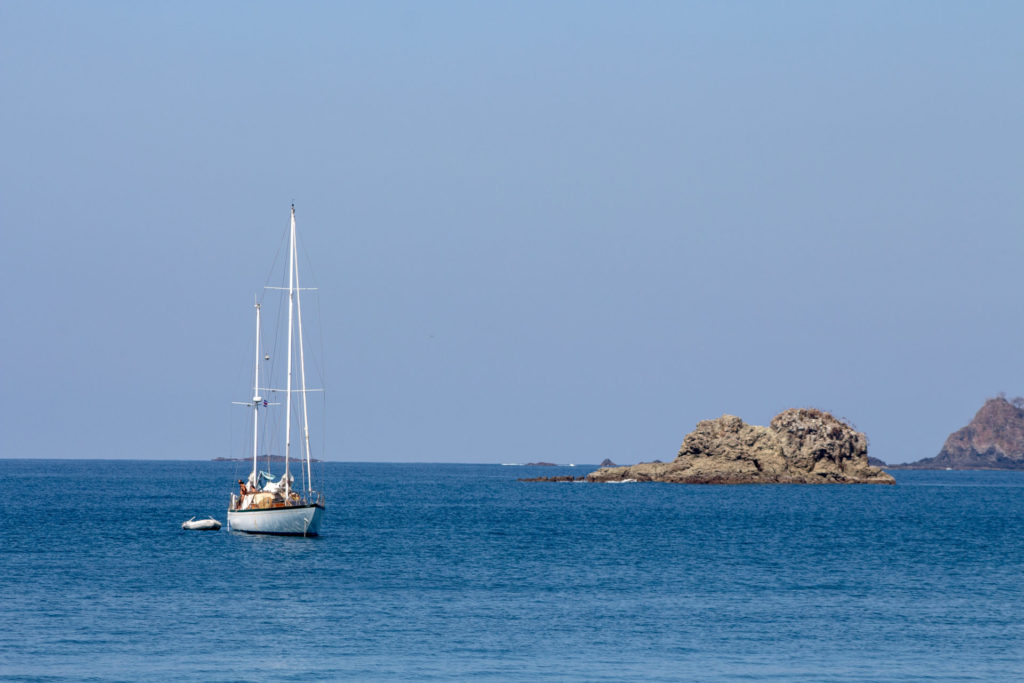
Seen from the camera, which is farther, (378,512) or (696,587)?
(378,512)

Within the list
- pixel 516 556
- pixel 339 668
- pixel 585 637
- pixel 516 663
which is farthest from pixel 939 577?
pixel 339 668

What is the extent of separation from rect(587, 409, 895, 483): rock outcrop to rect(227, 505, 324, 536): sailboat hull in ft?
372

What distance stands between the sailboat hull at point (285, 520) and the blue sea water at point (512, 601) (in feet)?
3.35

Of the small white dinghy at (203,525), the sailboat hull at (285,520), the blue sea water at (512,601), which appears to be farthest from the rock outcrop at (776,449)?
the sailboat hull at (285,520)

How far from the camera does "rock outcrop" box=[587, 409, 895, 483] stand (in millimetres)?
183500

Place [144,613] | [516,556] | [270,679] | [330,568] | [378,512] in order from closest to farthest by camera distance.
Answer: [270,679] → [144,613] → [330,568] → [516,556] → [378,512]

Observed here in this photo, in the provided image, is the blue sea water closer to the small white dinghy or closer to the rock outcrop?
the small white dinghy

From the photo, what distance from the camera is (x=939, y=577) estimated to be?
63250mm

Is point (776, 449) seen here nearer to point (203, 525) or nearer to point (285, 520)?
point (203, 525)

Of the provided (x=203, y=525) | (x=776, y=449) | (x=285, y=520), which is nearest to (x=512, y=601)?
(x=285, y=520)

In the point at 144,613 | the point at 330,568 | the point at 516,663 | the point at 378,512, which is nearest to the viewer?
the point at 516,663

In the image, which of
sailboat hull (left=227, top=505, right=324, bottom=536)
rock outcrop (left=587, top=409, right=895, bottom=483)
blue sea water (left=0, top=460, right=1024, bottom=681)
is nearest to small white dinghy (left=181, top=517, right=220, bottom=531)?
blue sea water (left=0, top=460, right=1024, bottom=681)

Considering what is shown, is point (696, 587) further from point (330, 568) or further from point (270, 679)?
point (270, 679)

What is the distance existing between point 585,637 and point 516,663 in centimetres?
540
